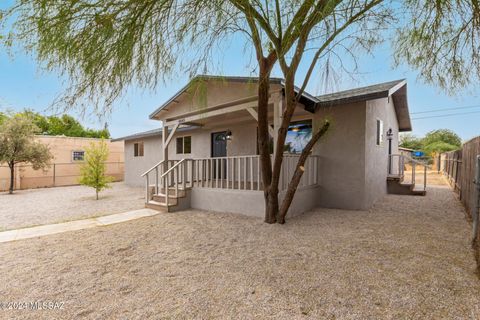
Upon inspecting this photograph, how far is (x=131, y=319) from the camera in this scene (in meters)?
2.04

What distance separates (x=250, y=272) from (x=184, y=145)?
9.10 metres

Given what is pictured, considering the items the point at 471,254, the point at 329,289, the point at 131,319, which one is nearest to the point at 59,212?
the point at 131,319

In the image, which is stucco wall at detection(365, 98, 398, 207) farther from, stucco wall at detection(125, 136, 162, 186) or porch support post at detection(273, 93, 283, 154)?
stucco wall at detection(125, 136, 162, 186)

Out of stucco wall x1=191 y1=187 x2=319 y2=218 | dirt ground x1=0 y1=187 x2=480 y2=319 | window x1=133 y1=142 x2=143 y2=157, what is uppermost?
window x1=133 y1=142 x2=143 y2=157

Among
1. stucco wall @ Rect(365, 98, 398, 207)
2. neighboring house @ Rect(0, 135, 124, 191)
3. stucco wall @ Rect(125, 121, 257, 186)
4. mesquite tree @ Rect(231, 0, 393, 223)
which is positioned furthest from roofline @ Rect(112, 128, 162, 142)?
stucco wall @ Rect(365, 98, 398, 207)

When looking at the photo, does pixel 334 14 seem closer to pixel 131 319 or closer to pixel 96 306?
pixel 131 319

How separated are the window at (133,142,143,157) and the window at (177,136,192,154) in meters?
3.45

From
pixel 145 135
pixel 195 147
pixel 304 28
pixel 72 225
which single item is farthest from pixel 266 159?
pixel 145 135

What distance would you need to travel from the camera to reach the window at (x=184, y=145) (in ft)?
36.2

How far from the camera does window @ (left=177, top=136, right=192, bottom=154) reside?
11.0 meters

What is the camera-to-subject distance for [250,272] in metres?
2.91

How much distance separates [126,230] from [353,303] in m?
4.36

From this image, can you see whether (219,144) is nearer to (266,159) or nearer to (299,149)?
(299,149)

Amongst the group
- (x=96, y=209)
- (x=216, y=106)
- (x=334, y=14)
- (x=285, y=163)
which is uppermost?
(x=334, y=14)
